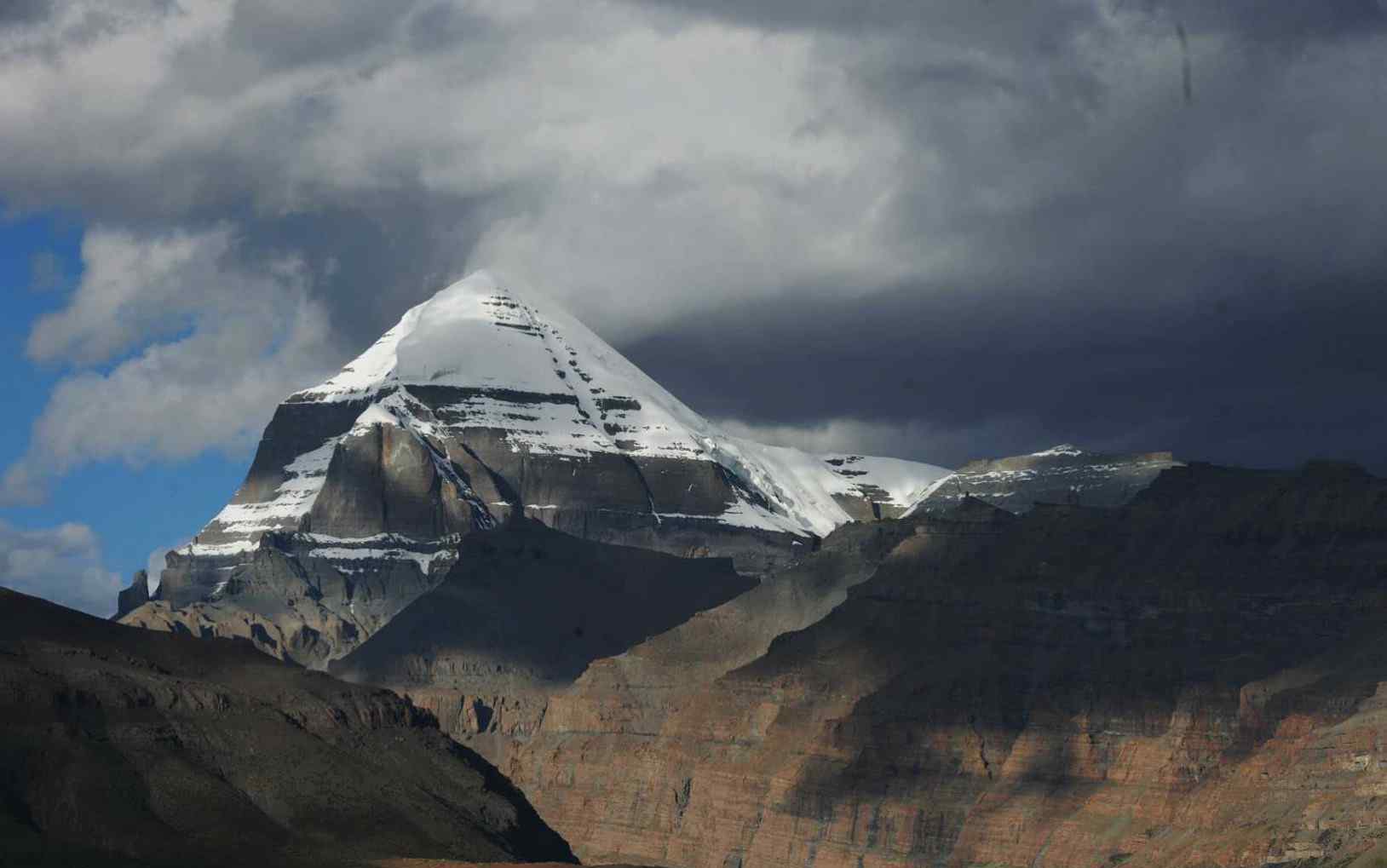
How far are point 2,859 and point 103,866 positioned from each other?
5.77m

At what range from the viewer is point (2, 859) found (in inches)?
7623

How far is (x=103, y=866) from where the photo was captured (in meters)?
195
